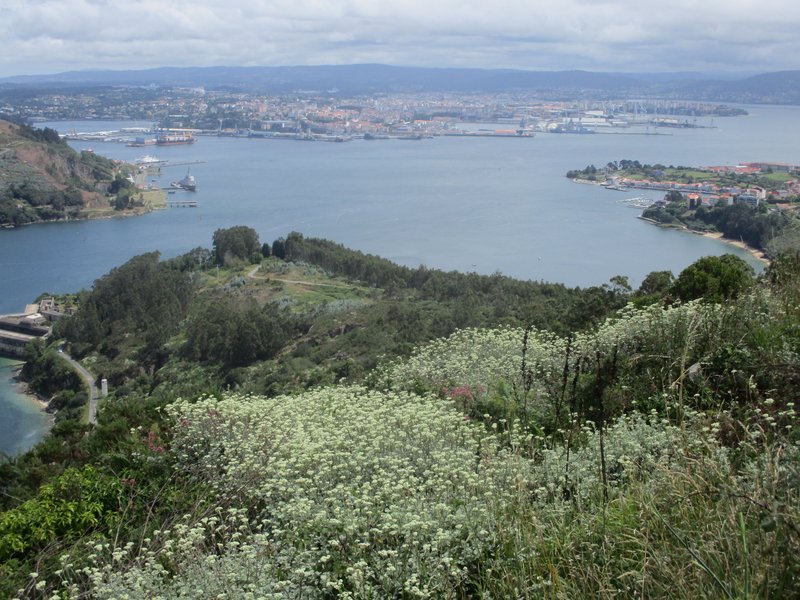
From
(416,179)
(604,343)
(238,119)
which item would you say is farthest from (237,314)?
(238,119)

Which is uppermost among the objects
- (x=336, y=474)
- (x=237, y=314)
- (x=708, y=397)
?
(x=708, y=397)

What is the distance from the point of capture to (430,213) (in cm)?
3444

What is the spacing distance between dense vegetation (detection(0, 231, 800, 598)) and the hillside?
40674 millimetres

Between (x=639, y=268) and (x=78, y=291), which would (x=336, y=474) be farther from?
(x=78, y=291)

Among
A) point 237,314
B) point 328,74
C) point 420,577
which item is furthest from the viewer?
point 328,74

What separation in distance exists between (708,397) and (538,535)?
1.38 meters

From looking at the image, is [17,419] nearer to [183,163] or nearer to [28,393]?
[28,393]

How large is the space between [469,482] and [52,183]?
1862 inches

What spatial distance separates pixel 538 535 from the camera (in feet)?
6.66

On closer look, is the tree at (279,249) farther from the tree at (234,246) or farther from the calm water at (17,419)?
the calm water at (17,419)

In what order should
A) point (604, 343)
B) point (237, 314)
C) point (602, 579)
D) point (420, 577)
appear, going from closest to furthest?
point (602, 579)
point (420, 577)
point (604, 343)
point (237, 314)

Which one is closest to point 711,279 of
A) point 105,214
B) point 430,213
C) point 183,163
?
point 430,213

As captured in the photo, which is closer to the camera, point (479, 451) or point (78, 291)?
point (479, 451)

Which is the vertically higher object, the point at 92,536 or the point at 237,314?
the point at 92,536
